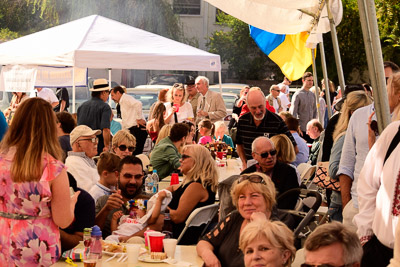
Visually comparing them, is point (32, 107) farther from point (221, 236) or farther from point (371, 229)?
point (371, 229)

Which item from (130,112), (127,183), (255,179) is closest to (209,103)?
(130,112)

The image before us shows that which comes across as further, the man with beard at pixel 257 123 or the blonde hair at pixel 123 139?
the blonde hair at pixel 123 139

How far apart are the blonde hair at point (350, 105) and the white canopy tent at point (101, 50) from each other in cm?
595

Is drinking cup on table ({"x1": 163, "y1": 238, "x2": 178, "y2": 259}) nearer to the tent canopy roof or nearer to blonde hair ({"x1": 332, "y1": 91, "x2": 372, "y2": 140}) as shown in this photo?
blonde hair ({"x1": 332, "y1": 91, "x2": 372, "y2": 140})

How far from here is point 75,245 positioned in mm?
5051

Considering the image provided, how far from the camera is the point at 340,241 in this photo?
11.5ft

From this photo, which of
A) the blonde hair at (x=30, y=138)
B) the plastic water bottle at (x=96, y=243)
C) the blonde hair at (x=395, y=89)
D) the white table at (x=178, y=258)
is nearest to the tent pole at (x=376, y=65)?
the blonde hair at (x=395, y=89)

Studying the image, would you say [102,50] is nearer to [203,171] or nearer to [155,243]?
[203,171]

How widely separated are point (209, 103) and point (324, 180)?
779 cm

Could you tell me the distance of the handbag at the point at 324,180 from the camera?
6277mm

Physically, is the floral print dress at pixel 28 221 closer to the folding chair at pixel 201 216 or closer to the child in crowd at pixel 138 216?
the child in crowd at pixel 138 216

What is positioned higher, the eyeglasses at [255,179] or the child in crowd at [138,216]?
the eyeglasses at [255,179]

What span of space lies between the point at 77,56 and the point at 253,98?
395 cm

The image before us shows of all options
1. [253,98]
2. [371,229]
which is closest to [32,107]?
[371,229]
